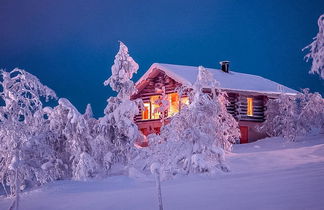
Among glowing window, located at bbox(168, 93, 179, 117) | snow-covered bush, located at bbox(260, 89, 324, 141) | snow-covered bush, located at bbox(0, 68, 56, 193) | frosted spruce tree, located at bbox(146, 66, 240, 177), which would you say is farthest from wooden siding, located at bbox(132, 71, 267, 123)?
snow-covered bush, located at bbox(0, 68, 56, 193)

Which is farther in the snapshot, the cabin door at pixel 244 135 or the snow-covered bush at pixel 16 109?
the cabin door at pixel 244 135

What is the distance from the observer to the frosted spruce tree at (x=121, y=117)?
22.6 m

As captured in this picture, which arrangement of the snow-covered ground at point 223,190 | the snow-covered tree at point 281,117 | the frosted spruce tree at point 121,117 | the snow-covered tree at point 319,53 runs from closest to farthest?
1. the snow-covered tree at point 319,53
2. the snow-covered ground at point 223,190
3. the frosted spruce tree at point 121,117
4. the snow-covered tree at point 281,117

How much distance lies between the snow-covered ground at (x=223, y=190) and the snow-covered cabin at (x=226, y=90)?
11.7 m

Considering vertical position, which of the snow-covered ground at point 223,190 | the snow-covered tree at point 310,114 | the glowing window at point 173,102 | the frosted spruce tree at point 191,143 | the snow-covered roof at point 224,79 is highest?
the snow-covered roof at point 224,79

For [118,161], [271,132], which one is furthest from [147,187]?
[271,132]

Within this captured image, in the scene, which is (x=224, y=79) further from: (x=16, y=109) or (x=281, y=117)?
(x=16, y=109)

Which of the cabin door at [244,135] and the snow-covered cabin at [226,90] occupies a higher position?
the snow-covered cabin at [226,90]

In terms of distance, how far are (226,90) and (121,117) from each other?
14.0 m

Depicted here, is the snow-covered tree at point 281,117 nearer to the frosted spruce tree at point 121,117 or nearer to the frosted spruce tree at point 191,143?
the frosted spruce tree at point 191,143

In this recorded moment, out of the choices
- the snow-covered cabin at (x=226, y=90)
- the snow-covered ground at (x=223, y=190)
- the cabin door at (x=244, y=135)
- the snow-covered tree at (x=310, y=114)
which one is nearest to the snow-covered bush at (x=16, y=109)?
the snow-covered ground at (x=223, y=190)

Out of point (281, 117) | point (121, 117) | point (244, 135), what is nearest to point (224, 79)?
point (244, 135)

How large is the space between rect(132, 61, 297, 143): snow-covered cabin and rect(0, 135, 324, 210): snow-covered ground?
11.7 metres

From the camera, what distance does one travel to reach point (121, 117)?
2277 centimetres
